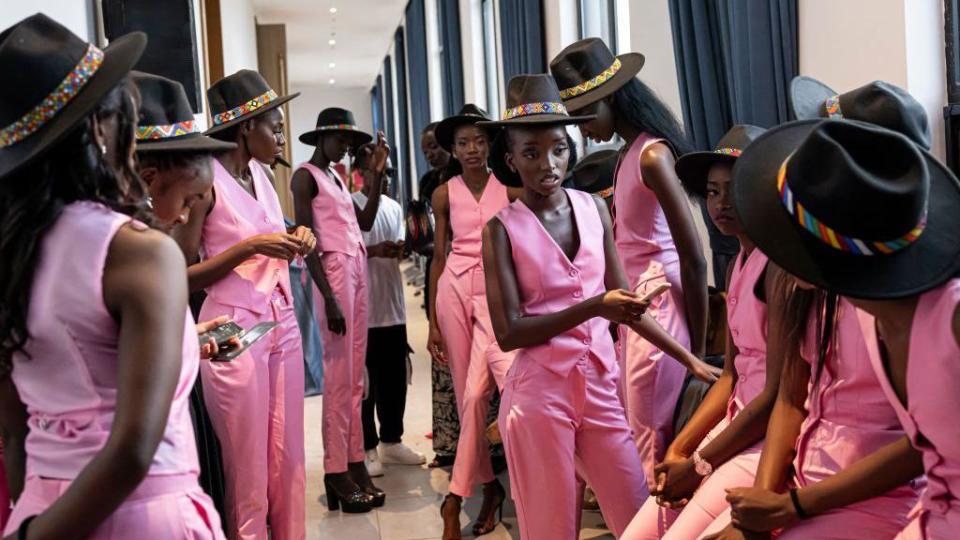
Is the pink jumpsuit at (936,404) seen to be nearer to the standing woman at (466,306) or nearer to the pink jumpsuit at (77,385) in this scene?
the pink jumpsuit at (77,385)

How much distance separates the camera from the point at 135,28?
3.86m

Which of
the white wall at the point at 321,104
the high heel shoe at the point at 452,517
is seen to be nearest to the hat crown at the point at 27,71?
the high heel shoe at the point at 452,517

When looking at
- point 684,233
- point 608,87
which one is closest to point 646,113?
point 608,87

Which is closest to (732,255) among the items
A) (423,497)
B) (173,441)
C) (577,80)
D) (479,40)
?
(577,80)

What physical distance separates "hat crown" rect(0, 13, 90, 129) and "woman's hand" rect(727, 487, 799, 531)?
4.20ft

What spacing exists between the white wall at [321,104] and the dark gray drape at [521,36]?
18662mm

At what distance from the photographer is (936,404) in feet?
4.87

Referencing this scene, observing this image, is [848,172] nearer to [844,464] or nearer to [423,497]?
[844,464]

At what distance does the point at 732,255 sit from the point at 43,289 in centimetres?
304

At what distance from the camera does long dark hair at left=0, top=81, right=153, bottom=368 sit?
1.37 m

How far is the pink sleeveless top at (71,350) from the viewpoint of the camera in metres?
1.35

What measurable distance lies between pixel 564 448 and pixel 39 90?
1628 millimetres

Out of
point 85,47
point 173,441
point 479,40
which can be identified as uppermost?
point 479,40

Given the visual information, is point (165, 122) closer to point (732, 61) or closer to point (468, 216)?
point (468, 216)
